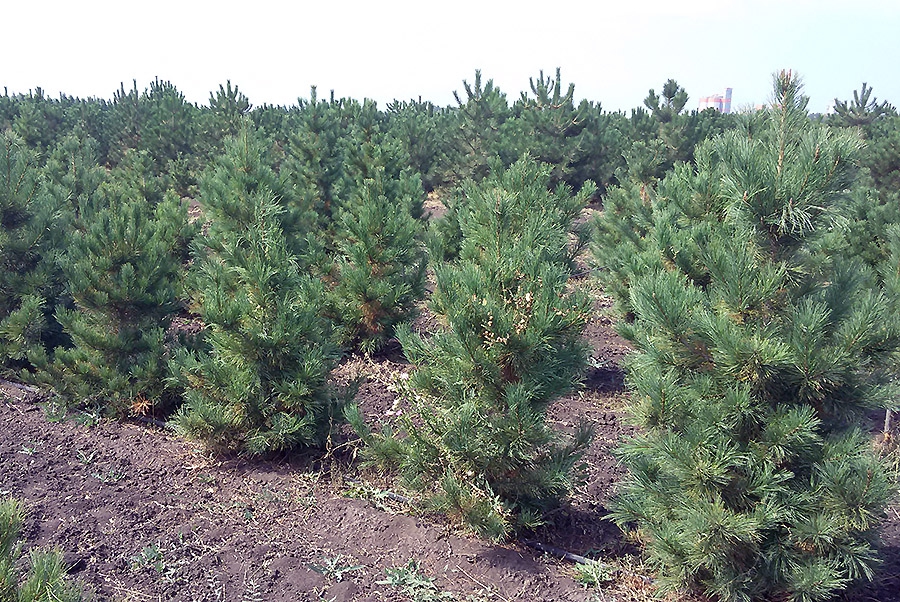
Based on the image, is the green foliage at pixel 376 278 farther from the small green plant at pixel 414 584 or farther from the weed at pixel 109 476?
the small green plant at pixel 414 584

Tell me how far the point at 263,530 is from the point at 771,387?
3387 mm

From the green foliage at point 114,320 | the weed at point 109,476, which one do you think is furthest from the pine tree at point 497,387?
the green foliage at point 114,320


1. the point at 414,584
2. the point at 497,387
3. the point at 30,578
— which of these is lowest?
the point at 414,584

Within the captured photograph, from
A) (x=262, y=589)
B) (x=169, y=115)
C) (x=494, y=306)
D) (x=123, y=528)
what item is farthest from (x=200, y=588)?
(x=169, y=115)

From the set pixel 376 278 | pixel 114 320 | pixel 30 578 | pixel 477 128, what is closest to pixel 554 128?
pixel 477 128

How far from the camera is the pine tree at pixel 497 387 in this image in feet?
14.1

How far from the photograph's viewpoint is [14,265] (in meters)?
7.65

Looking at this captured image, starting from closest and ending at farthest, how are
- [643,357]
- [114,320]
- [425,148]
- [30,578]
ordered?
[30,578], [643,357], [114,320], [425,148]

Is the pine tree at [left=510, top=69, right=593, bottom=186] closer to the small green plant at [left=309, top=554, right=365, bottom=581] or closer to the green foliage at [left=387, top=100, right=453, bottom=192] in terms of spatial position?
the green foliage at [left=387, top=100, right=453, bottom=192]

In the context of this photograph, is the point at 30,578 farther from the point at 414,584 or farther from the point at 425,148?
→ the point at 425,148

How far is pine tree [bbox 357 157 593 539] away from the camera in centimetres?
430

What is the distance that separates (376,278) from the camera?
855cm

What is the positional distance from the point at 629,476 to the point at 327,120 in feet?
38.5

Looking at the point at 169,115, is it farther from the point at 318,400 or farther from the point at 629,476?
the point at 629,476
